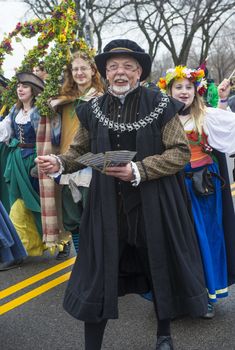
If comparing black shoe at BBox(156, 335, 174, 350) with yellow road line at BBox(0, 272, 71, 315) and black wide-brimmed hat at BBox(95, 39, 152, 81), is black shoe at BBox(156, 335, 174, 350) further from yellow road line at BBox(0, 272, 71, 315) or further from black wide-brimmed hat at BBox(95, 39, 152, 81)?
black wide-brimmed hat at BBox(95, 39, 152, 81)

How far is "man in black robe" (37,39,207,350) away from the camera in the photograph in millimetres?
2652

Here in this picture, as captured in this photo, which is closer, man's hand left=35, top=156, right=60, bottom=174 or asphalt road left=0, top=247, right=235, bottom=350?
man's hand left=35, top=156, right=60, bottom=174

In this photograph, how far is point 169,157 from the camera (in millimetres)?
2645

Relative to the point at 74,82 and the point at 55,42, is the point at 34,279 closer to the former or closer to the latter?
the point at 74,82

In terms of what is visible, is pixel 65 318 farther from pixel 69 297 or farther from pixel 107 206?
pixel 107 206

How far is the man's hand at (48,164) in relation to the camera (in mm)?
2780

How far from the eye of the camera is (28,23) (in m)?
4.77

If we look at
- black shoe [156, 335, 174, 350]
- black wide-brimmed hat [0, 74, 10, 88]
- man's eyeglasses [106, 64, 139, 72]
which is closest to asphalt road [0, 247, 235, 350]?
black shoe [156, 335, 174, 350]

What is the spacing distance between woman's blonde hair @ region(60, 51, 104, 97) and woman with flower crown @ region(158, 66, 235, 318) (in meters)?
0.95

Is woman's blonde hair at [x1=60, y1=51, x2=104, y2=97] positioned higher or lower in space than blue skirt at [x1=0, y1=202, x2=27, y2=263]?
higher

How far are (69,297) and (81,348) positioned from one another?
21.4 inches

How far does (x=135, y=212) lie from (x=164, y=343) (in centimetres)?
83

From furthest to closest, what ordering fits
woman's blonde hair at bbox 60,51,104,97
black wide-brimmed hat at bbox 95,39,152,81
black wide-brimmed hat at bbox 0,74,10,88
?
1. black wide-brimmed hat at bbox 0,74,10,88
2. woman's blonde hair at bbox 60,51,104,97
3. black wide-brimmed hat at bbox 95,39,152,81

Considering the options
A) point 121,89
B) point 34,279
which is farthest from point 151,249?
point 34,279
